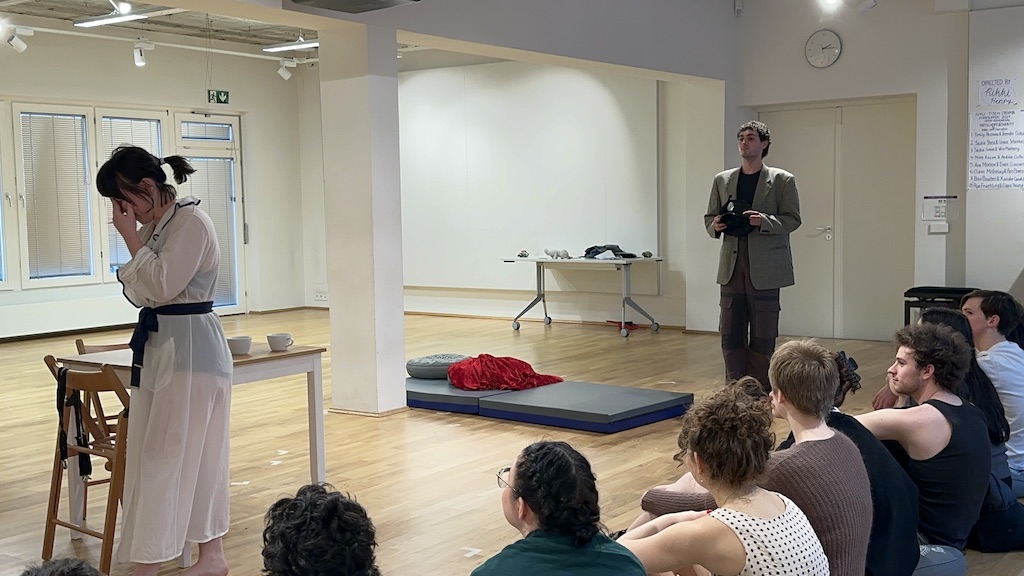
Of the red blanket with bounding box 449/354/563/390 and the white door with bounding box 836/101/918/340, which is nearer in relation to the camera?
the red blanket with bounding box 449/354/563/390

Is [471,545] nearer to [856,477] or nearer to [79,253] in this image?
[856,477]

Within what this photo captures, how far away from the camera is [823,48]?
907cm

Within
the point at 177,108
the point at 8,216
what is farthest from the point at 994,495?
the point at 177,108

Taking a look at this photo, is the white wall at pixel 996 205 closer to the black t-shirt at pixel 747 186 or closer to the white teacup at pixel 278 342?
the black t-shirt at pixel 747 186

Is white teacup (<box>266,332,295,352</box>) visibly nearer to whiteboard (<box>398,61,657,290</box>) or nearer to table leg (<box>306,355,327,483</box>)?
table leg (<box>306,355,327,483</box>)

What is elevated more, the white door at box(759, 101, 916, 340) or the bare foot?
the white door at box(759, 101, 916, 340)

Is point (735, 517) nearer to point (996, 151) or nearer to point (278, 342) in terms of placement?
point (278, 342)

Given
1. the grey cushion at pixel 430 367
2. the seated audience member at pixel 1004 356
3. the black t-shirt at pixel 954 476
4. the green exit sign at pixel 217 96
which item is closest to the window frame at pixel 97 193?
the green exit sign at pixel 217 96

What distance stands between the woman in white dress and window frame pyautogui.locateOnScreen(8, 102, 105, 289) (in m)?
7.84

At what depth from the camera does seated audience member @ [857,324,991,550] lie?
3.14 metres

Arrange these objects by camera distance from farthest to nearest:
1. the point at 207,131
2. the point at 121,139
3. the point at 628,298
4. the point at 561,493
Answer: the point at 207,131
the point at 121,139
the point at 628,298
the point at 561,493

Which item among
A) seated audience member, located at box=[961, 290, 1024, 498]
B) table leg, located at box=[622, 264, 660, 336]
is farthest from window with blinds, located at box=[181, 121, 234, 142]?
seated audience member, located at box=[961, 290, 1024, 498]

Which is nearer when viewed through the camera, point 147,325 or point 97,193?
point 147,325

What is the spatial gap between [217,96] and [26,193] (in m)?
2.48
